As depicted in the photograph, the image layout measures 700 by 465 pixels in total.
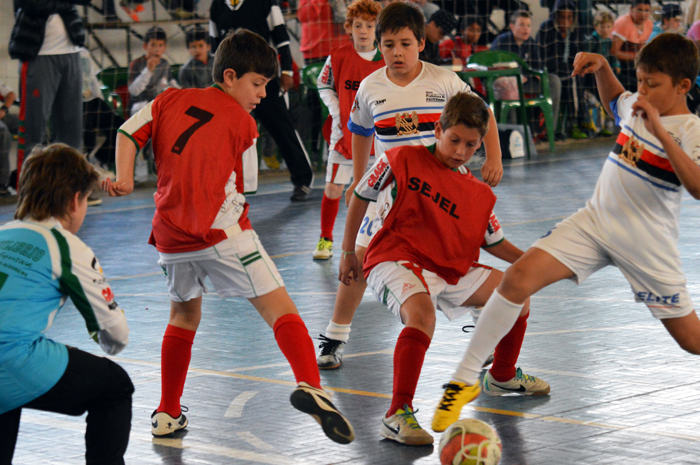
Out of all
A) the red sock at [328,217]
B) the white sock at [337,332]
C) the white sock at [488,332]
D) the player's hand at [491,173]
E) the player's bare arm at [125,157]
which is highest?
the player's bare arm at [125,157]

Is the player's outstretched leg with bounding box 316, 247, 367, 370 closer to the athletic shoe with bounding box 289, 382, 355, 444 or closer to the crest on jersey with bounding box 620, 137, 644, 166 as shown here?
the athletic shoe with bounding box 289, 382, 355, 444

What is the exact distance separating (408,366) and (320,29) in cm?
996

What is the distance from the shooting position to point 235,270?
374cm

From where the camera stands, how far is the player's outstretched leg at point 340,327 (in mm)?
4656

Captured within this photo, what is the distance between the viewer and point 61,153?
9.81ft

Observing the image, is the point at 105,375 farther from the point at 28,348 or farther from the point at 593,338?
the point at 593,338

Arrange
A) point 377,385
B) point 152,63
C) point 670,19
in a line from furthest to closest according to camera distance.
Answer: point 670,19
point 152,63
point 377,385

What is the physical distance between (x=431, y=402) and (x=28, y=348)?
5.99 ft

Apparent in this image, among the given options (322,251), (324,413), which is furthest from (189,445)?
(322,251)

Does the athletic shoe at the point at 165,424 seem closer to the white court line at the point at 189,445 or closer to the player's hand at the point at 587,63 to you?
the white court line at the point at 189,445

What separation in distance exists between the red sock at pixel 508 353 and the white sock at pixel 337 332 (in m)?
0.87

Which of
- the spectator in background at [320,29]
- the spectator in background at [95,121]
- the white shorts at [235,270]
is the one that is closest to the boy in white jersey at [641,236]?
the white shorts at [235,270]

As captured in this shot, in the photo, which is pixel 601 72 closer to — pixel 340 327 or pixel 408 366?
pixel 408 366

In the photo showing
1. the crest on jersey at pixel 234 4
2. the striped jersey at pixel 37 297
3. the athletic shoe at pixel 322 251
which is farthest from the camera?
the crest on jersey at pixel 234 4
